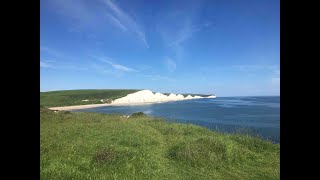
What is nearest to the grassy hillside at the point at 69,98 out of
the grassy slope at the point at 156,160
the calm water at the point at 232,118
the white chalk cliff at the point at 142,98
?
the white chalk cliff at the point at 142,98

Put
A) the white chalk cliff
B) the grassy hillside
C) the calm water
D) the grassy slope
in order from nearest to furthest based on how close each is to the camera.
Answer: the grassy slope, the calm water, the grassy hillside, the white chalk cliff

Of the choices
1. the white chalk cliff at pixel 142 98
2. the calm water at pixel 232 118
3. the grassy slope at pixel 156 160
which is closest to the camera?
the grassy slope at pixel 156 160

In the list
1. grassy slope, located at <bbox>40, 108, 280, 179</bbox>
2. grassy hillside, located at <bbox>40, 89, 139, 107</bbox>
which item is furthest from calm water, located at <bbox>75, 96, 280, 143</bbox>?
grassy hillside, located at <bbox>40, 89, 139, 107</bbox>

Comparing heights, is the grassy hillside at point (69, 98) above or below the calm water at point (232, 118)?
above

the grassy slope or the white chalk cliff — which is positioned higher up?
the white chalk cliff

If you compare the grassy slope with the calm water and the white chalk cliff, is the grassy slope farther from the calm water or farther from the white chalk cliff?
the white chalk cliff

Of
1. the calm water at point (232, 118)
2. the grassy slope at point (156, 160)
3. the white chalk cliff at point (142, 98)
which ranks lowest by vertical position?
the calm water at point (232, 118)

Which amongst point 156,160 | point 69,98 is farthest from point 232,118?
point 69,98

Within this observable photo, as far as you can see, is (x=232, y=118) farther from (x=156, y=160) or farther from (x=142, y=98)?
(x=142, y=98)

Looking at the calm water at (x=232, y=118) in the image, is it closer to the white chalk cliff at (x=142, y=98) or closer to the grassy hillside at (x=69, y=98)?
the grassy hillside at (x=69, y=98)

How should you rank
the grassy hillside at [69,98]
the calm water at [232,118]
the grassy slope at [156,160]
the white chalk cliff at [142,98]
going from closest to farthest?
1. the grassy slope at [156,160]
2. the calm water at [232,118]
3. the grassy hillside at [69,98]
4. the white chalk cliff at [142,98]
